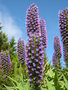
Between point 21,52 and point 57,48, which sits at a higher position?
point 57,48

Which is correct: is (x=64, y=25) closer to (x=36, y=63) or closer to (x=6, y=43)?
(x=36, y=63)

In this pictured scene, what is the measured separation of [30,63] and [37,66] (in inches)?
5.8

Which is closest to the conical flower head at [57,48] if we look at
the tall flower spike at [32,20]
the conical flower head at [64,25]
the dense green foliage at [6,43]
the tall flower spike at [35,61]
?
the conical flower head at [64,25]

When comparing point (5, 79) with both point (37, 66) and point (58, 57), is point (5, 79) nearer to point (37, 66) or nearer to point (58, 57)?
point (58, 57)

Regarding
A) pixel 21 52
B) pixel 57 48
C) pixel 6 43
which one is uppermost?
pixel 6 43

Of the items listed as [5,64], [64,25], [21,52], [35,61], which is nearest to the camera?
[35,61]

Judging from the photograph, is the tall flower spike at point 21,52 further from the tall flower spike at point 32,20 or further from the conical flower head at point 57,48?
the tall flower spike at point 32,20

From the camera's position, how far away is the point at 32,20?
21.7ft

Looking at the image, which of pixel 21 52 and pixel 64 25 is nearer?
pixel 64 25

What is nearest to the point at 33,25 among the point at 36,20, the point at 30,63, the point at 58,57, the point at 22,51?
the point at 36,20

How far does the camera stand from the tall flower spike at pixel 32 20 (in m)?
6.52

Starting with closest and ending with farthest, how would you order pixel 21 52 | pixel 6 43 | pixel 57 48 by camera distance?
pixel 21 52 < pixel 57 48 < pixel 6 43

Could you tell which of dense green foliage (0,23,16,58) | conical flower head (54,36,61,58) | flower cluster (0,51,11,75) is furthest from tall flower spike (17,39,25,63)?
dense green foliage (0,23,16,58)

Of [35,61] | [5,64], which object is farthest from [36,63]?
[5,64]
